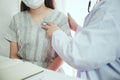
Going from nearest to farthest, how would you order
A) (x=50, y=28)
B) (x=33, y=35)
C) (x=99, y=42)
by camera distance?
(x=99, y=42), (x=50, y=28), (x=33, y=35)

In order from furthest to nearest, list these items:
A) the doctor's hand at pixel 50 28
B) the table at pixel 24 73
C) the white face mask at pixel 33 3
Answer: the white face mask at pixel 33 3 → the doctor's hand at pixel 50 28 → the table at pixel 24 73

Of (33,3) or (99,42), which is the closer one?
(99,42)

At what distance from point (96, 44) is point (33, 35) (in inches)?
20.8

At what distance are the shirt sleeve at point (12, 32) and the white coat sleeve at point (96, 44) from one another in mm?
496

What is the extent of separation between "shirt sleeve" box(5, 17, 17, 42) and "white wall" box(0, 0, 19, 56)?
0.02 metres

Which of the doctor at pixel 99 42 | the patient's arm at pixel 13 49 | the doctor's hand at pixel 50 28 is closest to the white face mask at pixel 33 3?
the doctor's hand at pixel 50 28

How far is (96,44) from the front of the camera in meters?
0.75

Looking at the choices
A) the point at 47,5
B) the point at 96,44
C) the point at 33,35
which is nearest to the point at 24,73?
the point at 96,44

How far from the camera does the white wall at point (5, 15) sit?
42.8 inches

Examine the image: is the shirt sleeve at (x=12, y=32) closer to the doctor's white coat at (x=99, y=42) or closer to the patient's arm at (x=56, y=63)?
the patient's arm at (x=56, y=63)

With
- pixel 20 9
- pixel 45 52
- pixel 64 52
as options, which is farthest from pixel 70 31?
pixel 64 52

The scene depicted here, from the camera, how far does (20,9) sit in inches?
47.9

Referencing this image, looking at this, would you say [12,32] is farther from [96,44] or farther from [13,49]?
[96,44]

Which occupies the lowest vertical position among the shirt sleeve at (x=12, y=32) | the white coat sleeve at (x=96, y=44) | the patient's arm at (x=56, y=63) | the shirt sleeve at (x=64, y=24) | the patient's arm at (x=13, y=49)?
the patient's arm at (x=56, y=63)
